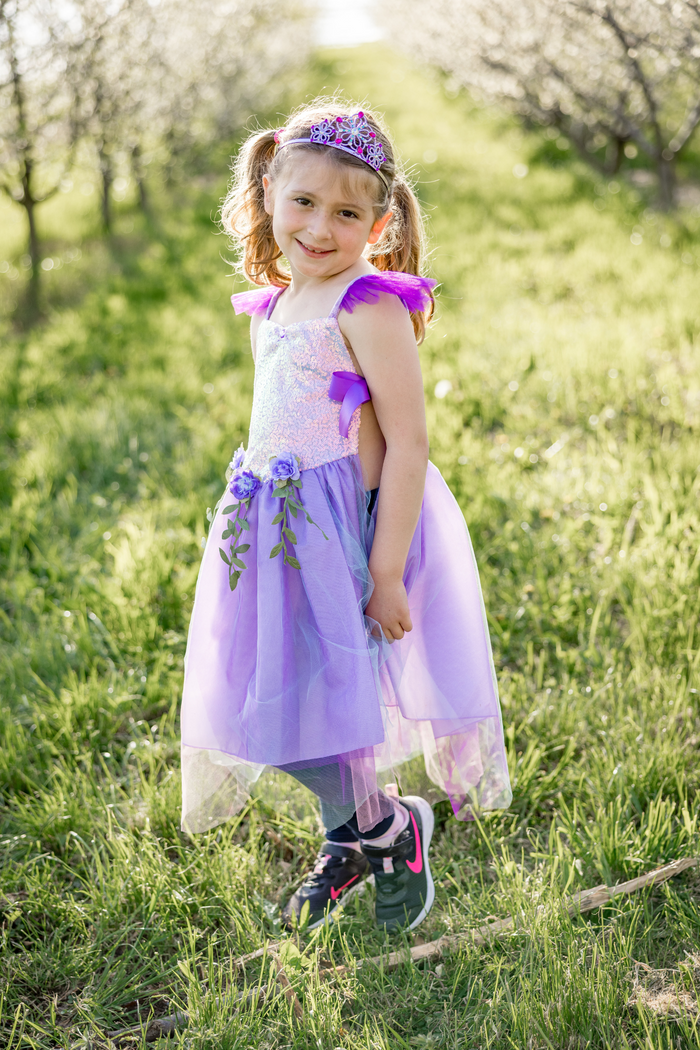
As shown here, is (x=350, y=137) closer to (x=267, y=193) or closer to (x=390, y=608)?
(x=267, y=193)

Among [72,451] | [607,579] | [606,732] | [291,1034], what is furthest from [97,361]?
[291,1034]

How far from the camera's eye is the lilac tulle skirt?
151 centimetres

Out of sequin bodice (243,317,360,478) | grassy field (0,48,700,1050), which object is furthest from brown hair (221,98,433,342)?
grassy field (0,48,700,1050)

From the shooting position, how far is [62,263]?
734cm

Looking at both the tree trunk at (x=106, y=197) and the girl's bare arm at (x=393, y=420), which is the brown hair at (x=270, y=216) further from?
the tree trunk at (x=106, y=197)

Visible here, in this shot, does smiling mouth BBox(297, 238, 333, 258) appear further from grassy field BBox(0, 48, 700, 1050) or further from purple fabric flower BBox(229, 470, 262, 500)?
grassy field BBox(0, 48, 700, 1050)

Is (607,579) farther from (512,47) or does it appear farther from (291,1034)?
(512,47)

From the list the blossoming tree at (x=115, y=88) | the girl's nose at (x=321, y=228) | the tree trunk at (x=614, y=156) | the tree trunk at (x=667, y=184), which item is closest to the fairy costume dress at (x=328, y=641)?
the girl's nose at (x=321, y=228)

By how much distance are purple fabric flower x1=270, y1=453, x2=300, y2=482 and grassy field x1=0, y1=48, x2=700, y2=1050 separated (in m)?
0.82

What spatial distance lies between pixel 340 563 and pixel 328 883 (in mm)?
772

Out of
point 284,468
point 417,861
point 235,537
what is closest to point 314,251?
point 284,468

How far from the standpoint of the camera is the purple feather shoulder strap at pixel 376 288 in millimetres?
1487

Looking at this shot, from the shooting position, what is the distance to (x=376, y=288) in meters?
1.49

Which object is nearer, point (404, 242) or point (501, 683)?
point (404, 242)
